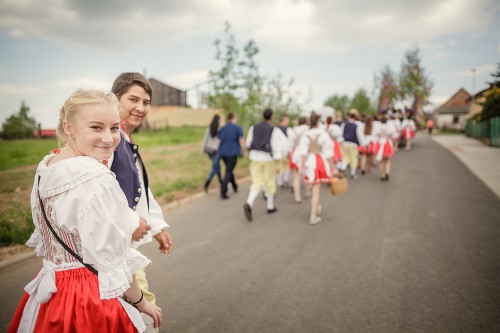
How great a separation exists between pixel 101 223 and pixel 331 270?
3055 millimetres

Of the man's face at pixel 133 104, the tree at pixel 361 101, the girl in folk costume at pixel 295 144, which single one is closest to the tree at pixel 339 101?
the tree at pixel 361 101

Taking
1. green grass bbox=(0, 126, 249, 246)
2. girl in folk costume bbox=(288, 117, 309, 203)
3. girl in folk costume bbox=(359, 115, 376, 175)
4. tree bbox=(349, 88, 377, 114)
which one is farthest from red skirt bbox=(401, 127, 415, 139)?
tree bbox=(349, 88, 377, 114)

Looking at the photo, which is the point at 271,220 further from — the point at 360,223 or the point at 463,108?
the point at 463,108

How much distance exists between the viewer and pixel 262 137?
6.06 m

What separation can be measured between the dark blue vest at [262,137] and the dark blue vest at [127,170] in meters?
4.27

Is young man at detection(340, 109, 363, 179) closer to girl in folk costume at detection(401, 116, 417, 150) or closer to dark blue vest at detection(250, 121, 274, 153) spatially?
dark blue vest at detection(250, 121, 274, 153)

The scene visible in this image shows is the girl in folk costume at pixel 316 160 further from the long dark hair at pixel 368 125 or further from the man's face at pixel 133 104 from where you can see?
the long dark hair at pixel 368 125

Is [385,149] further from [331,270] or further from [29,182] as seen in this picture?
[29,182]

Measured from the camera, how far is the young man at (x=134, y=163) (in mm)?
1731

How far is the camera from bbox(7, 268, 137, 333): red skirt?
124 centimetres

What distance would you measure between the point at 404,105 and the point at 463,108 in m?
59.3

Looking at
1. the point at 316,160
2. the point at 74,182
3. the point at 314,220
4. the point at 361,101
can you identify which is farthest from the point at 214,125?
the point at 361,101

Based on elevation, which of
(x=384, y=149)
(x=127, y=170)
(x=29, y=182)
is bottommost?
(x=29, y=182)

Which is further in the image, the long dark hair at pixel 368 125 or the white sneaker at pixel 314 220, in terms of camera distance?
the long dark hair at pixel 368 125
